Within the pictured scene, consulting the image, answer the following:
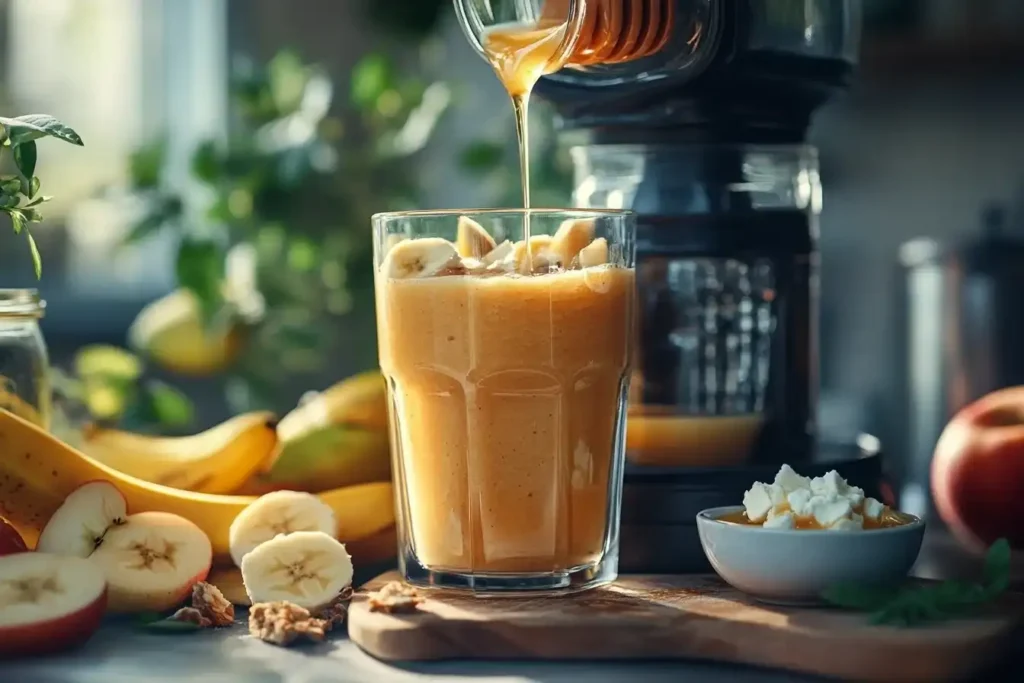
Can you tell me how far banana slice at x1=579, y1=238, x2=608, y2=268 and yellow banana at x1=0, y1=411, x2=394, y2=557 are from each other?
260 millimetres

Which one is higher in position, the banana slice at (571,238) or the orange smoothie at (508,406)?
the banana slice at (571,238)

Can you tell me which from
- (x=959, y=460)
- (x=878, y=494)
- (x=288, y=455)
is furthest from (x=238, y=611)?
(x=959, y=460)

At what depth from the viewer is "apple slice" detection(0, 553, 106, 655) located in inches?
32.9

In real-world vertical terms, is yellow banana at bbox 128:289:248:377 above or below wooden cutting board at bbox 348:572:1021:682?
above

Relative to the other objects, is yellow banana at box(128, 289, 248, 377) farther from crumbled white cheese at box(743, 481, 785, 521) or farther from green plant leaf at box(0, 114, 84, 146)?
crumbled white cheese at box(743, 481, 785, 521)

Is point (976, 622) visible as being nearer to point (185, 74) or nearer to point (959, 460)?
point (959, 460)

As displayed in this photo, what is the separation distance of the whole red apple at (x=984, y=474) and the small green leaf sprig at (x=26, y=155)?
0.72 meters

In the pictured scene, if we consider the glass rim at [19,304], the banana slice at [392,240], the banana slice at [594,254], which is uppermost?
the banana slice at [392,240]

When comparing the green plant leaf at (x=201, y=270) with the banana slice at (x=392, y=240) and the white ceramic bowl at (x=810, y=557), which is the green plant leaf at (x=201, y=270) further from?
the white ceramic bowl at (x=810, y=557)

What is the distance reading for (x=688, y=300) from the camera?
3.58ft

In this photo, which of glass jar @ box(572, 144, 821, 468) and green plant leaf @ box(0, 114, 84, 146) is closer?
green plant leaf @ box(0, 114, 84, 146)

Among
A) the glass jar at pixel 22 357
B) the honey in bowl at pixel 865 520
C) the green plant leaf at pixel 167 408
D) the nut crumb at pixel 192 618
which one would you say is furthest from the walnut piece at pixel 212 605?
the green plant leaf at pixel 167 408

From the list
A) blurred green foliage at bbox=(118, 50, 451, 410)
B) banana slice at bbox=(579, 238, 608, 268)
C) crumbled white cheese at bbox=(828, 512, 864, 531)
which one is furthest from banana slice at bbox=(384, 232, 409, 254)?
blurred green foliage at bbox=(118, 50, 451, 410)

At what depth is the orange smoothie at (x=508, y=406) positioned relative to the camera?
912 mm
